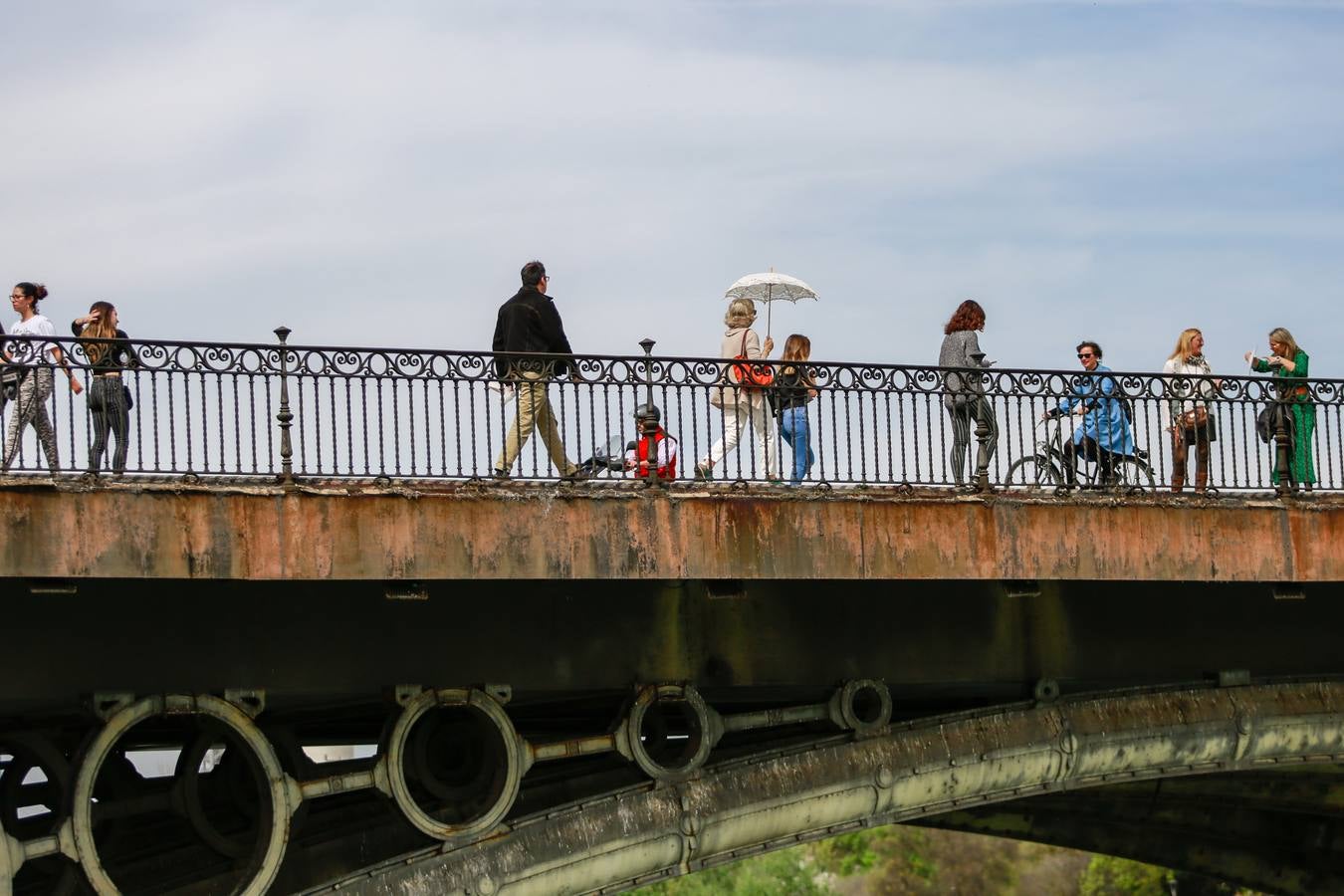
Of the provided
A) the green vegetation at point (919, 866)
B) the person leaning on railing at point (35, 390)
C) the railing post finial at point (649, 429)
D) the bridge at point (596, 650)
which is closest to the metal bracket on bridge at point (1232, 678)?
the bridge at point (596, 650)

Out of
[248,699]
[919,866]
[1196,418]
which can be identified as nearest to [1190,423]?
[1196,418]

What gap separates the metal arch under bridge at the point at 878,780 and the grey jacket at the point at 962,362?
284cm

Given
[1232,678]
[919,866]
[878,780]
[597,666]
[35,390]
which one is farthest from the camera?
[919,866]

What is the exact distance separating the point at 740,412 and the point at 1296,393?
209 inches

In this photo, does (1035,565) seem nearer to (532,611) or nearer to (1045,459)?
(1045,459)

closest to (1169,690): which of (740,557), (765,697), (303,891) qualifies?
(765,697)

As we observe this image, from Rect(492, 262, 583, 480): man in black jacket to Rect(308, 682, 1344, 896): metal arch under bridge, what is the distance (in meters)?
2.88

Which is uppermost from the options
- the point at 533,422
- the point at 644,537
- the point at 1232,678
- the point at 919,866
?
the point at 533,422

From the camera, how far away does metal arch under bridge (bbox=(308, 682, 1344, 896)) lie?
1845cm

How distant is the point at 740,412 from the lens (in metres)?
18.9

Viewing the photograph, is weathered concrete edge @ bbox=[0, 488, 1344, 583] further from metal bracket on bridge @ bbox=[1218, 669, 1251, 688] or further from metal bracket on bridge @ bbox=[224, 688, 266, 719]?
metal bracket on bridge @ bbox=[1218, 669, 1251, 688]

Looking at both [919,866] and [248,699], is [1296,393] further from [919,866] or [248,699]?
[919,866]

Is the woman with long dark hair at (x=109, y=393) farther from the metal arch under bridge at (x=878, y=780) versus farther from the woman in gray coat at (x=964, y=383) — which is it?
the woman in gray coat at (x=964, y=383)

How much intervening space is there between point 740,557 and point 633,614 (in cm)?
146
